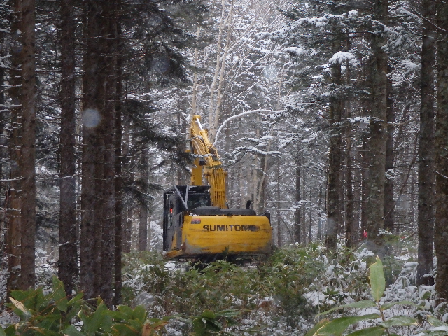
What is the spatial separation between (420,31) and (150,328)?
11.7 meters

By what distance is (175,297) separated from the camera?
9.68 metres

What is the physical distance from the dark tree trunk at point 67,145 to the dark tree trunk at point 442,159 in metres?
7.75

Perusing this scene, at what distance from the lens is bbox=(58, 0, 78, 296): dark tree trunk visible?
37.7ft

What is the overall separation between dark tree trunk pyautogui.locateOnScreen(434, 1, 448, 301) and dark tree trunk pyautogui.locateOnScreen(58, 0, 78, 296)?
775 cm

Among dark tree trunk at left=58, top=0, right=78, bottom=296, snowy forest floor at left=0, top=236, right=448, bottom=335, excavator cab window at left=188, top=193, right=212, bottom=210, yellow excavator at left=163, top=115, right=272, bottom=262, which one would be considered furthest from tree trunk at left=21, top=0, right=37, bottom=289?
excavator cab window at left=188, top=193, right=212, bottom=210

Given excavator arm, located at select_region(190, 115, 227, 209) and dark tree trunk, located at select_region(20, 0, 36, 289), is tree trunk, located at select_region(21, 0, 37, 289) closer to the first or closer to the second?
dark tree trunk, located at select_region(20, 0, 36, 289)

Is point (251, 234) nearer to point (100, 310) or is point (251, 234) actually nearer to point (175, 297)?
point (175, 297)

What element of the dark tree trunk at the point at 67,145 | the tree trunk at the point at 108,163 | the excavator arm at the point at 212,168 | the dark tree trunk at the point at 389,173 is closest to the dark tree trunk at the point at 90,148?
the tree trunk at the point at 108,163

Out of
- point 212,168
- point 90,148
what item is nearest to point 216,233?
point 212,168

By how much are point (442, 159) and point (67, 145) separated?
8234 millimetres

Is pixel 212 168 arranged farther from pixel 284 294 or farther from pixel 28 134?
pixel 284 294

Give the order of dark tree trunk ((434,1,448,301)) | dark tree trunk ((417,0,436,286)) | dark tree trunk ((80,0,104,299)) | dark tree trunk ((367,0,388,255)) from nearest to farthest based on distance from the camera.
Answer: dark tree trunk ((434,1,448,301)) → dark tree trunk ((417,0,436,286)) → dark tree trunk ((80,0,104,299)) → dark tree trunk ((367,0,388,255))

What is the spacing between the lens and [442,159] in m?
7.30

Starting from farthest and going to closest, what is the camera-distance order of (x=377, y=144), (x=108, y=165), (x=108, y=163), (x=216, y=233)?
(x=216, y=233), (x=377, y=144), (x=108, y=165), (x=108, y=163)
